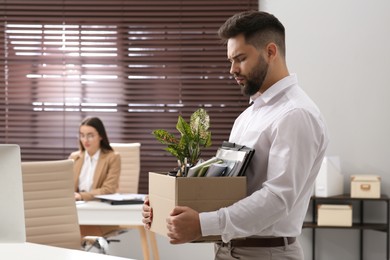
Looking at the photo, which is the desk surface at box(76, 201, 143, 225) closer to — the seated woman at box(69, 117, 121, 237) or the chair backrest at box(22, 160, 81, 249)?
the chair backrest at box(22, 160, 81, 249)

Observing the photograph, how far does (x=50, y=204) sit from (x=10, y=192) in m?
2.22

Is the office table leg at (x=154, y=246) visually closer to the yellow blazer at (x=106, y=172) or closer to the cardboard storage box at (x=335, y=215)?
the yellow blazer at (x=106, y=172)

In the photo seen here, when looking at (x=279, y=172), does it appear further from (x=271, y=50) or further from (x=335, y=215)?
(x=335, y=215)

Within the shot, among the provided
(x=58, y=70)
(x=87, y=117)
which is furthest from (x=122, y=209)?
(x=58, y=70)

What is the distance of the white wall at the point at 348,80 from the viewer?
5805 mm

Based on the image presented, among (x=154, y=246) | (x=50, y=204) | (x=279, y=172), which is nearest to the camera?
(x=279, y=172)

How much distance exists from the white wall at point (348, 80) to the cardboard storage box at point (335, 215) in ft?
1.19

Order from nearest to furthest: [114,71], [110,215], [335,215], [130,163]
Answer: [110,215], [335,215], [130,163], [114,71]

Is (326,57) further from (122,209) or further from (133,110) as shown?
(122,209)

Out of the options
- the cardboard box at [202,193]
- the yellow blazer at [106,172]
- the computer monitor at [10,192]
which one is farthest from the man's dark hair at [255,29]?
the yellow blazer at [106,172]

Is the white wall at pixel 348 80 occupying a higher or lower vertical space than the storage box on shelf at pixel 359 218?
higher

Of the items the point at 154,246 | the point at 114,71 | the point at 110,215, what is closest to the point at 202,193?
the point at 110,215

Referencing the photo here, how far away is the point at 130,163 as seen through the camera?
5918 mm

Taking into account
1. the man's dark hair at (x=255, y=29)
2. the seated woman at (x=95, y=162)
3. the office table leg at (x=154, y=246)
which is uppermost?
the man's dark hair at (x=255, y=29)
